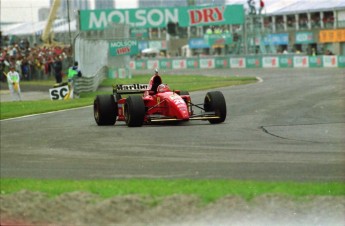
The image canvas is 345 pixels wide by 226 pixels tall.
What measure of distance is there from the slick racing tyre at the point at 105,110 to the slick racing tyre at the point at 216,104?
66.8 inches

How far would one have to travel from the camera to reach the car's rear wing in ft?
45.5

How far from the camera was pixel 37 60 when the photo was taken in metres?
36.4

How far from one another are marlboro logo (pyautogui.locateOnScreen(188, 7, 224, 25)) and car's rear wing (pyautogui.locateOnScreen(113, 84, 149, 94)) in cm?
390

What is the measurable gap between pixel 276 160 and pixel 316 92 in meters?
11.0

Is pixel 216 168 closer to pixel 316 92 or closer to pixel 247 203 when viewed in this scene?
pixel 247 203

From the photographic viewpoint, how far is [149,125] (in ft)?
52.8

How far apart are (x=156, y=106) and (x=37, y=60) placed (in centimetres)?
2183

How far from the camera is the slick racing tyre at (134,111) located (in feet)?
48.8

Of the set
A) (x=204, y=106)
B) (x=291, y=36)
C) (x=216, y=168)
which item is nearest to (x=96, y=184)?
(x=216, y=168)

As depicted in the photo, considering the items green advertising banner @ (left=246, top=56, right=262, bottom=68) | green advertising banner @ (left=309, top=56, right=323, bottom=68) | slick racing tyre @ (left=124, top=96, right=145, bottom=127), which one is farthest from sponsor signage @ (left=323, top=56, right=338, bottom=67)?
slick racing tyre @ (left=124, top=96, right=145, bottom=127)

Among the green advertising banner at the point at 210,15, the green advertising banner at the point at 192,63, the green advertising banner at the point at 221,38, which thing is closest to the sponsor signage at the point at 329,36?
the green advertising banner at the point at 221,38

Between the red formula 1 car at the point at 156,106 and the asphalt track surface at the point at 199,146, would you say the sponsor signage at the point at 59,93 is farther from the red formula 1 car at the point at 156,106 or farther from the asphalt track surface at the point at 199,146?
the red formula 1 car at the point at 156,106

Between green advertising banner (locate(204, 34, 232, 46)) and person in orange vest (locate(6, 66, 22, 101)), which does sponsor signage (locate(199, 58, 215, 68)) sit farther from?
green advertising banner (locate(204, 34, 232, 46))

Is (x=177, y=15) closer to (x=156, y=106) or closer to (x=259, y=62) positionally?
(x=156, y=106)
